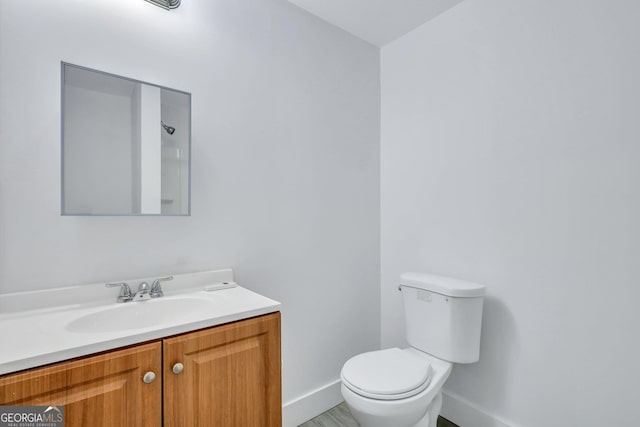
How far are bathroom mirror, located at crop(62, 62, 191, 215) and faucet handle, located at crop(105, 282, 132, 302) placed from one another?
0.28 m

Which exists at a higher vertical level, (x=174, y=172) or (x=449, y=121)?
(x=449, y=121)

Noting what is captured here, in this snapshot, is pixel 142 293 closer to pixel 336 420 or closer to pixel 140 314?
pixel 140 314

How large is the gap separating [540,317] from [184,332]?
5.16ft

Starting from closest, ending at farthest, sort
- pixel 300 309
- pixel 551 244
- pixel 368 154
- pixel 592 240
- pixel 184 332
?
pixel 184 332
pixel 592 240
pixel 551 244
pixel 300 309
pixel 368 154

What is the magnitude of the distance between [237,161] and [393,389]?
1.26 m

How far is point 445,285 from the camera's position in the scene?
1.59m

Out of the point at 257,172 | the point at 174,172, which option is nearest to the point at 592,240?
the point at 257,172

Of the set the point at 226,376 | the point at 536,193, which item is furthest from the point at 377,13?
the point at 226,376

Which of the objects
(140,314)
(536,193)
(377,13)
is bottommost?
(140,314)

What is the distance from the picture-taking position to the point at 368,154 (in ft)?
7.21

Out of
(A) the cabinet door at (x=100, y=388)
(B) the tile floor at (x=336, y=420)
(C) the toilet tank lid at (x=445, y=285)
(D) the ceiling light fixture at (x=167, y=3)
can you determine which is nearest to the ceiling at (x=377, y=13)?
(D) the ceiling light fixture at (x=167, y=3)

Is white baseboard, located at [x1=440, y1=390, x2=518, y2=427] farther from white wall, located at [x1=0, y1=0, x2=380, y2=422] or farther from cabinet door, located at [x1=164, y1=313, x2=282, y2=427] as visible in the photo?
cabinet door, located at [x1=164, y1=313, x2=282, y2=427]

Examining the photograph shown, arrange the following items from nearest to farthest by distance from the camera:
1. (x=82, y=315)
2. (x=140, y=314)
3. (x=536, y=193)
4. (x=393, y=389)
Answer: (x=82, y=315) → (x=140, y=314) → (x=393, y=389) → (x=536, y=193)

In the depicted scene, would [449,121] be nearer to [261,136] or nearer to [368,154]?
[368,154]
